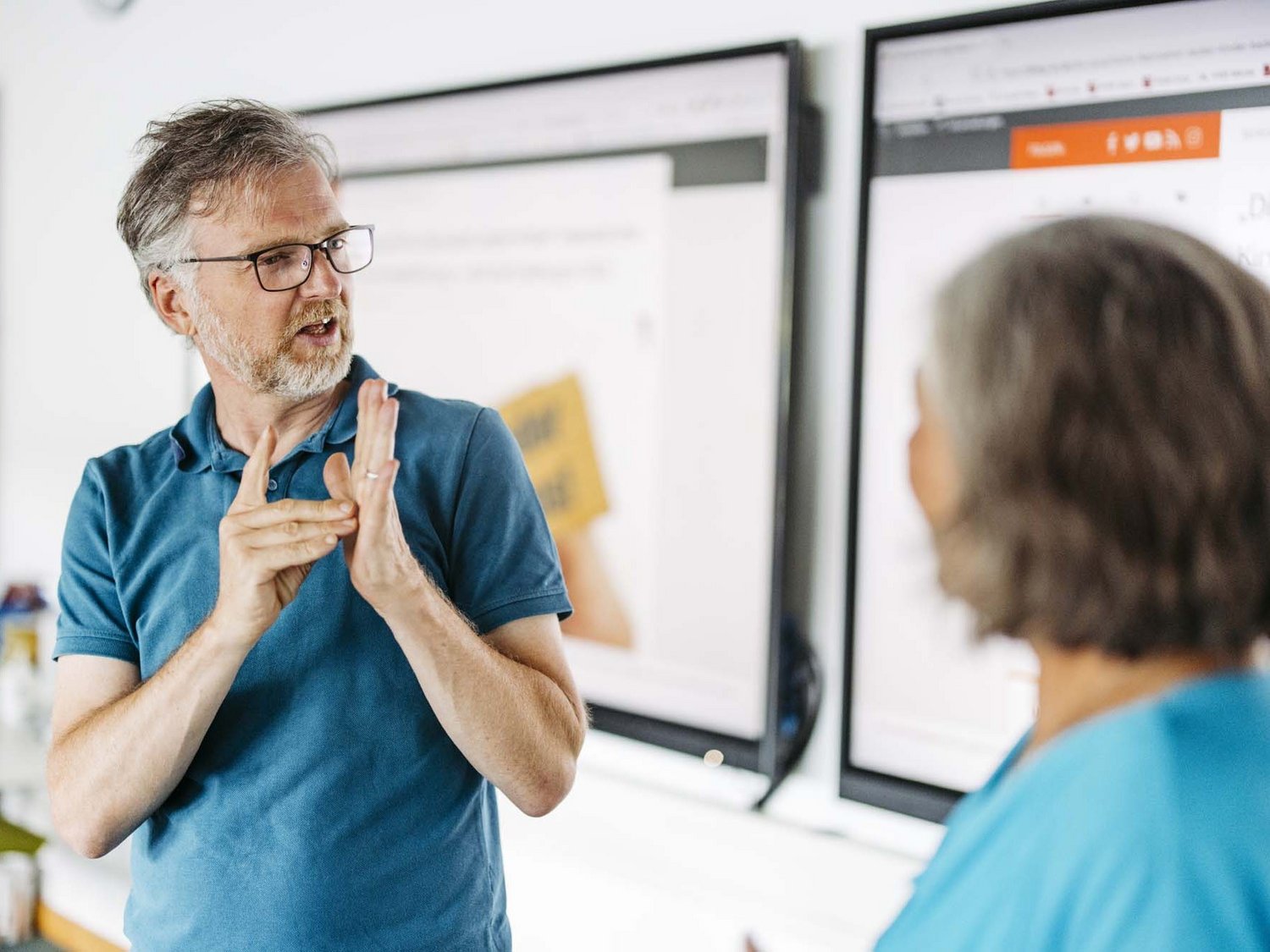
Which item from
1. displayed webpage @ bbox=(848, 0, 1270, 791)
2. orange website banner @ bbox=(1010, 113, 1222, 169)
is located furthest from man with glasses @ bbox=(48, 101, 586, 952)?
orange website banner @ bbox=(1010, 113, 1222, 169)

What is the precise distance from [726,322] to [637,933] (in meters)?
1.03

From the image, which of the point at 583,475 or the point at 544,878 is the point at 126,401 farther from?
the point at 544,878

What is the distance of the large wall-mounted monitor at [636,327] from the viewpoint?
1.62 meters

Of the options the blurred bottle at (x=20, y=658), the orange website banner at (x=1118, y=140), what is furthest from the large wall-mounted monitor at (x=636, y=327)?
the blurred bottle at (x=20, y=658)

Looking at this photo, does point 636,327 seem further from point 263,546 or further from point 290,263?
point 263,546

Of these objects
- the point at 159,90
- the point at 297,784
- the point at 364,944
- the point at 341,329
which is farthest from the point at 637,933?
the point at 159,90

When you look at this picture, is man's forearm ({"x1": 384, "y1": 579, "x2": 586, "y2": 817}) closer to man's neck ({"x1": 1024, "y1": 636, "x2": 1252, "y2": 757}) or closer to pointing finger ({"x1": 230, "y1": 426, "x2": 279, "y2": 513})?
pointing finger ({"x1": 230, "y1": 426, "x2": 279, "y2": 513})

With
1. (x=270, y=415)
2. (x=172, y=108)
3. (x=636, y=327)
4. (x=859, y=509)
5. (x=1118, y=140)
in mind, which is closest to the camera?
(x=270, y=415)

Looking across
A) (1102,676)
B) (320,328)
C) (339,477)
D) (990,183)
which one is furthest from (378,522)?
(990,183)

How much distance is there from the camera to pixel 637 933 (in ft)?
5.66

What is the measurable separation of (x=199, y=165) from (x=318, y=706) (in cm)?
61

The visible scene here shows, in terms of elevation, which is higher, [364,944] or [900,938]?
[900,938]

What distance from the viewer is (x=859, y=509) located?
1.55 m

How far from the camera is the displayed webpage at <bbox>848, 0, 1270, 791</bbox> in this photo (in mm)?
1294
